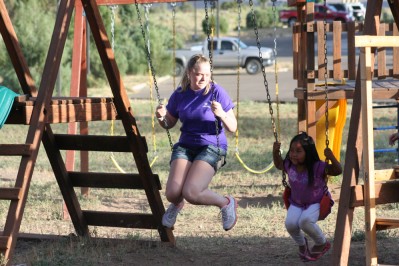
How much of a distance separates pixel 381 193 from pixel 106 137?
92.3 inches

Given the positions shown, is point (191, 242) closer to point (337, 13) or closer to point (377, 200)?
point (377, 200)

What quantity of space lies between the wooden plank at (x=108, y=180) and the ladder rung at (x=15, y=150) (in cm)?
121

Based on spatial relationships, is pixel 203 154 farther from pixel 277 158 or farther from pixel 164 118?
pixel 277 158

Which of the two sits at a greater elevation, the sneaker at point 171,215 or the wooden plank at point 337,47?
the wooden plank at point 337,47

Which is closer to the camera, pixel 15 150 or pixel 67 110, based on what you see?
pixel 15 150

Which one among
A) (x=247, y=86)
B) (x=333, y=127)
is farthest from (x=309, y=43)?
(x=247, y=86)

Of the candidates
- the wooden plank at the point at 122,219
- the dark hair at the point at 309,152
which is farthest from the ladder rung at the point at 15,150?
the dark hair at the point at 309,152

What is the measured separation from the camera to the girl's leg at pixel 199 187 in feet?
20.9

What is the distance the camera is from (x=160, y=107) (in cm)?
648

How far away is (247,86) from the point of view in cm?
2784

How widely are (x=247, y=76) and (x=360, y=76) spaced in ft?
88.9

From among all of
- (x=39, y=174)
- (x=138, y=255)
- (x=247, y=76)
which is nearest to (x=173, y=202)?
(x=138, y=255)

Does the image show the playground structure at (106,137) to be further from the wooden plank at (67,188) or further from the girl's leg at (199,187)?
the girl's leg at (199,187)

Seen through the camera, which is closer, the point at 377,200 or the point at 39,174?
the point at 377,200
